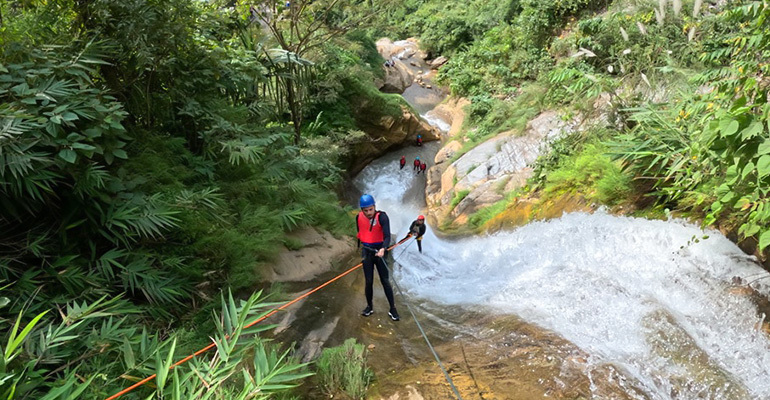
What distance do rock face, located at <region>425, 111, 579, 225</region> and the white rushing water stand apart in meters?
3.27

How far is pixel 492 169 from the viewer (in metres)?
11.3

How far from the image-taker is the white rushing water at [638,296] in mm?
3383

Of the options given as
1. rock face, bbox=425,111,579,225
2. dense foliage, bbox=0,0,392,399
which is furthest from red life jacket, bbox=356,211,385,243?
rock face, bbox=425,111,579,225

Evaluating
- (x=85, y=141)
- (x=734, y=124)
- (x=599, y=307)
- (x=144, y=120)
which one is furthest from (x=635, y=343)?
(x=144, y=120)

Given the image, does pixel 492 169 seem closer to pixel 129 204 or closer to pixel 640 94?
pixel 640 94

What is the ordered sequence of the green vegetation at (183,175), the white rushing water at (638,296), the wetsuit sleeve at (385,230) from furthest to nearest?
the wetsuit sleeve at (385,230), the white rushing water at (638,296), the green vegetation at (183,175)

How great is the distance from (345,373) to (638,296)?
133 inches

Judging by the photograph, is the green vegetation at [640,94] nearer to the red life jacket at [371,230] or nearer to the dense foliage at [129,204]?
the red life jacket at [371,230]

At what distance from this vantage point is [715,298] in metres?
3.95

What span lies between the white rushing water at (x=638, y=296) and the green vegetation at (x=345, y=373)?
7.07 ft

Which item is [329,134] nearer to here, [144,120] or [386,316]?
[144,120]

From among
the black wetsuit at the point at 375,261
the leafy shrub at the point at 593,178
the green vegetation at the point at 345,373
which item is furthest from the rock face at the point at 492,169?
the green vegetation at the point at 345,373

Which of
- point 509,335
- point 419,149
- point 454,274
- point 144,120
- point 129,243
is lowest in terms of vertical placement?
point 419,149

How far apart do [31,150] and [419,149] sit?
15.3 meters
